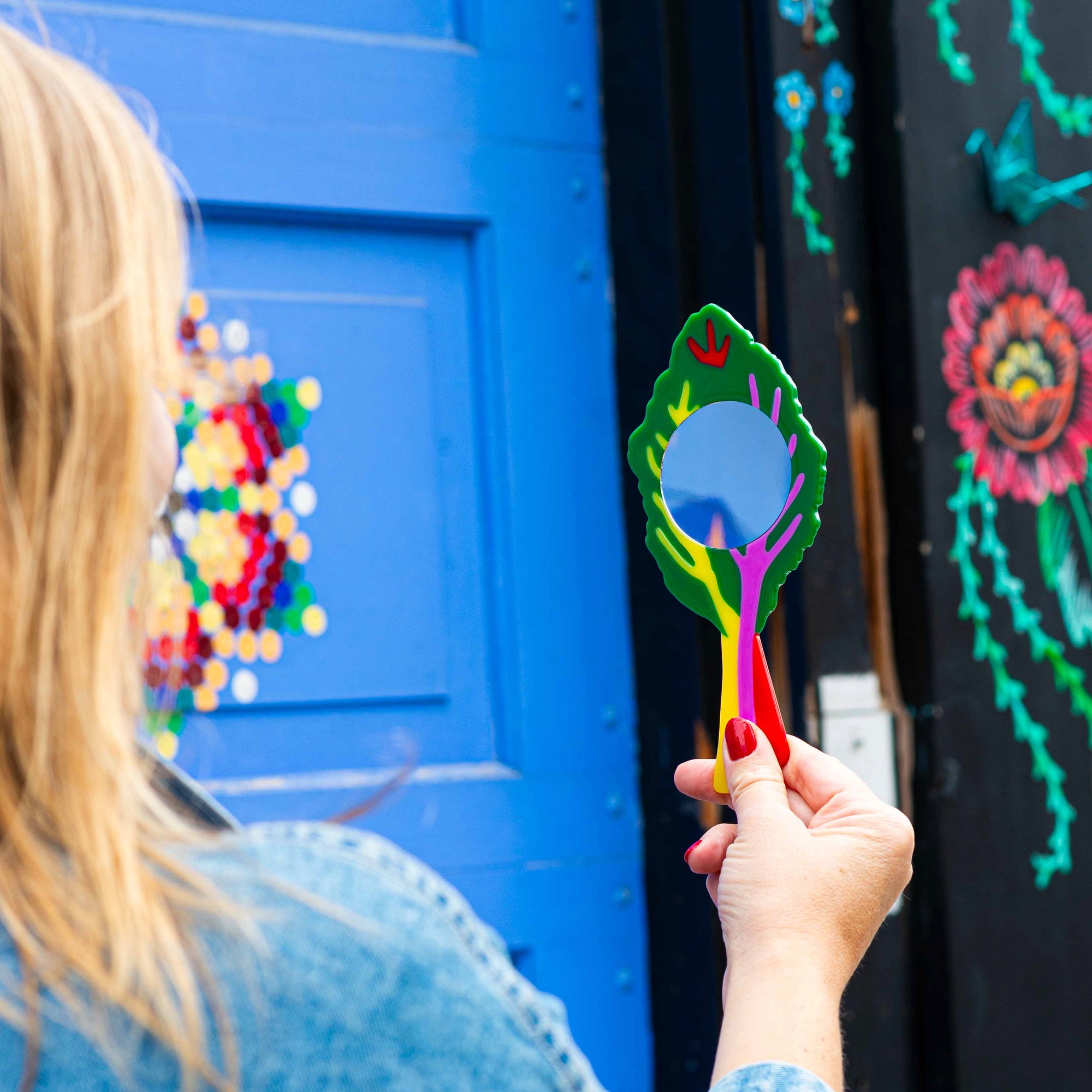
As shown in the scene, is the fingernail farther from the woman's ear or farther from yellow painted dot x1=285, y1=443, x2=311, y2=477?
yellow painted dot x1=285, y1=443, x2=311, y2=477

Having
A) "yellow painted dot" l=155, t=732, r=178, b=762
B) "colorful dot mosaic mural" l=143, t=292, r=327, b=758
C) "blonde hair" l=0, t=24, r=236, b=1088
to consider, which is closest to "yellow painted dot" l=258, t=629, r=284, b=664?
"colorful dot mosaic mural" l=143, t=292, r=327, b=758

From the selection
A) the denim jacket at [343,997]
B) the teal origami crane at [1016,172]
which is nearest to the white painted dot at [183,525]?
the denim jacket at [343,997]

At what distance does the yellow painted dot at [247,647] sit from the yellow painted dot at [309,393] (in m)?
0.24

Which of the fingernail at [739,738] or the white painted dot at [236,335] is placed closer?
the fingernail at [739,738]

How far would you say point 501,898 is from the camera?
1392mm

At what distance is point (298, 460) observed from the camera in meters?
1.37

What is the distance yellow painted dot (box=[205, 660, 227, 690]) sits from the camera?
131cm

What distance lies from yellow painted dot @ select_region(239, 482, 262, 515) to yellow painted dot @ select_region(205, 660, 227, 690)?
0.51 feet

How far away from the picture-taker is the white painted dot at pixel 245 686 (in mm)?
1319

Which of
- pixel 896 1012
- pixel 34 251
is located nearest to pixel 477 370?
pixel 896 1012

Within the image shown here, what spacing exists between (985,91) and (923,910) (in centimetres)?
92

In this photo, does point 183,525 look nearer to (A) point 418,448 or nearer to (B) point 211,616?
(B) point 211,616

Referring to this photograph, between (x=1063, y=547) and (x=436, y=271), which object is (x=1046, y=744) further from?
(x=436, y=271)

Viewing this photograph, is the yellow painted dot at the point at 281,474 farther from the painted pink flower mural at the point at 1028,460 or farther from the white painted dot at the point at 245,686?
the painted pink flower mural at the point at 1028,460
